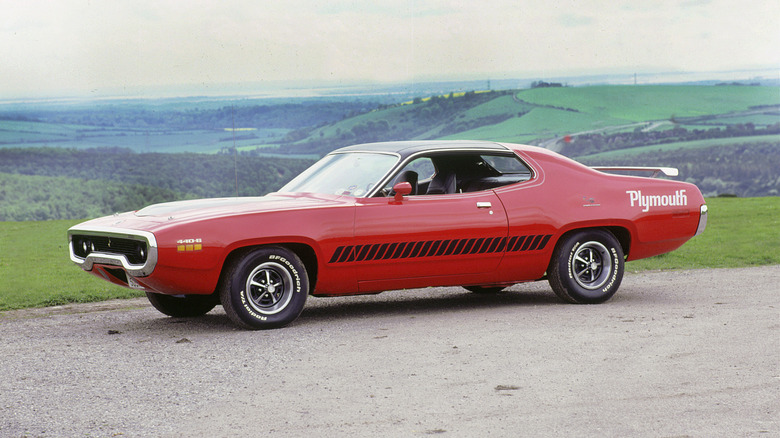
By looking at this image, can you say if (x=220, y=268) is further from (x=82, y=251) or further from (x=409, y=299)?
(x=409, y=299)

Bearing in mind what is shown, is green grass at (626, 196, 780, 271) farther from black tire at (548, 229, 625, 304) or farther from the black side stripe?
the black side stripe

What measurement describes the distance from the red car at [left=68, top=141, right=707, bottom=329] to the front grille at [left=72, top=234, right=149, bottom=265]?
0.05 ft

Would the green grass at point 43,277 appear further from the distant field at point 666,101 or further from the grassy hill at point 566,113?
the distant field at point 666,101

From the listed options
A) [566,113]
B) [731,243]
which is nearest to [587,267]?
[731,243]

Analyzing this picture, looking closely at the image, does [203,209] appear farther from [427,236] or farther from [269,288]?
[427,236]

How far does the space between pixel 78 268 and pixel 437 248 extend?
266 inches

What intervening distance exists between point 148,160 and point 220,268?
3430 centimetres

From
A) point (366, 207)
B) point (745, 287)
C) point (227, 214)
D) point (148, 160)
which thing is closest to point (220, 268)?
point (227, 214)

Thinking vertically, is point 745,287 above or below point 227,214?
below

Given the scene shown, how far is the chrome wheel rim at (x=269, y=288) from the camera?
7707mm

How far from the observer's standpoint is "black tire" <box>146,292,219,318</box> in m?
8.68

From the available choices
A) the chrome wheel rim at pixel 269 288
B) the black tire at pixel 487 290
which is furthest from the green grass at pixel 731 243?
the chrome wheel rim at pixel 269 288

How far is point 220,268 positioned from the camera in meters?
7.54

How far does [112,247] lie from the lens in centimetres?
787
